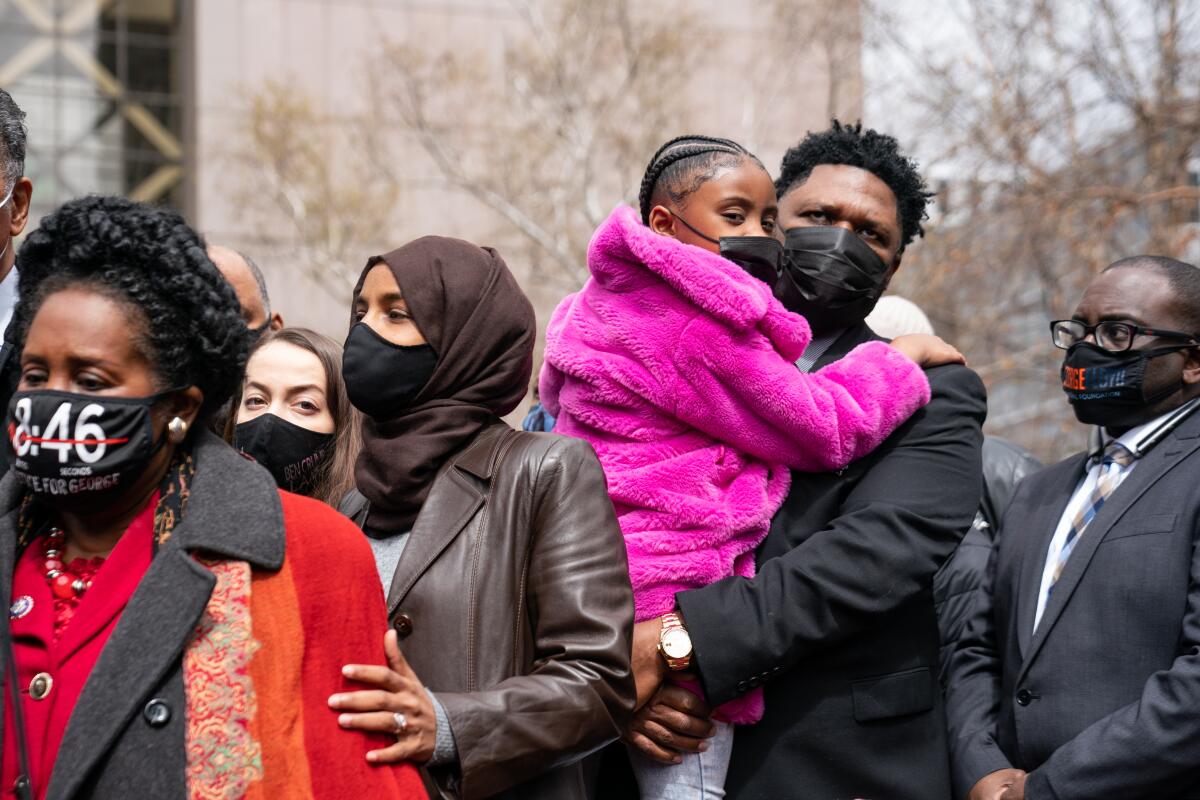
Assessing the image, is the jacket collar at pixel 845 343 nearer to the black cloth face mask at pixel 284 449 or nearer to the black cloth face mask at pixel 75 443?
the black cloth face mask at pixel 284 449

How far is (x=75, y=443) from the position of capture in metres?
2.38

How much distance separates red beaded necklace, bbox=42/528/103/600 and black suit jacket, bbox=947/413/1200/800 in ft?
7.80

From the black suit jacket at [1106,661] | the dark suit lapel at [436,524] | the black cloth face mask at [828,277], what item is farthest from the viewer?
the black cloth face mask at [828,277]

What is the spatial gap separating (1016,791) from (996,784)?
9 centimetres

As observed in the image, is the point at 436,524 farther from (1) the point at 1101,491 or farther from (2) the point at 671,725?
(1) the point at 1101,491

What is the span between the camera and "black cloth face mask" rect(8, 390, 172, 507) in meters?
2.37

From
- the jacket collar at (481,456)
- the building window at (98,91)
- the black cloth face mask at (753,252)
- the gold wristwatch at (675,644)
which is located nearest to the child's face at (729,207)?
the black cloth face mask at (753,252)

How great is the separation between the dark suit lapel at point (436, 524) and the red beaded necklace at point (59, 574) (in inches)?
25.2

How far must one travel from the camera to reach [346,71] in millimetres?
24562

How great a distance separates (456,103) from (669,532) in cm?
1892

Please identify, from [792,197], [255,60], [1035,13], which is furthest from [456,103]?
[792,197]

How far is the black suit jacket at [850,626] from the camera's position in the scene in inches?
132

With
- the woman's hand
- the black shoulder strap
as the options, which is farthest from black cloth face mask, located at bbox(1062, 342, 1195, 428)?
the black shoulder strap

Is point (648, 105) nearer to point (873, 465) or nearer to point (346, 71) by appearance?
point (346, 71)
